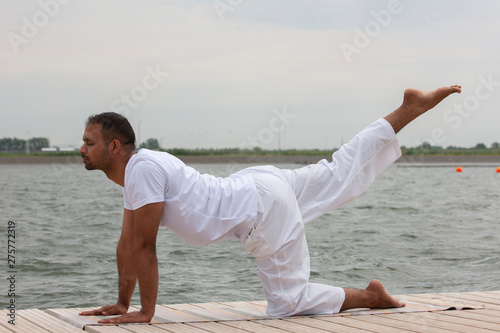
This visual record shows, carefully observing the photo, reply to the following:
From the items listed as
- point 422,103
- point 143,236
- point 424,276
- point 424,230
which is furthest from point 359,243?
point 143,236

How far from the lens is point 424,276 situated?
26.9 feet

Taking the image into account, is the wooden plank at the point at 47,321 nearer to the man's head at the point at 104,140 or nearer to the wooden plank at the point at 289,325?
the man's head at the point at 104,140

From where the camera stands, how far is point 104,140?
3.72m

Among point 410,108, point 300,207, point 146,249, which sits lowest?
point 146,249

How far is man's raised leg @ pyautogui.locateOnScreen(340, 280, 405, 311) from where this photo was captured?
13.5ft

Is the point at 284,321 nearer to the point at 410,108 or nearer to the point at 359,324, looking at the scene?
the point at 359,324

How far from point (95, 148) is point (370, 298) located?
80.5 inches

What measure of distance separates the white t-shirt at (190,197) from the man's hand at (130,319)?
1.77 ft

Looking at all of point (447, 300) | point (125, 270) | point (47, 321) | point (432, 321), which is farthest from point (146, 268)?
point (447, 300)

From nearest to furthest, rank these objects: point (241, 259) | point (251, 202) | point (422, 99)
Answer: point (251, 202)
point (422, 99)
point (241, 259)

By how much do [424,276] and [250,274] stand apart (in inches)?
90.1

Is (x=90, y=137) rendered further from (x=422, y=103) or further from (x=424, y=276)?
(x=424, y=276)

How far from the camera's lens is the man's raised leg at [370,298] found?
413 centimetres

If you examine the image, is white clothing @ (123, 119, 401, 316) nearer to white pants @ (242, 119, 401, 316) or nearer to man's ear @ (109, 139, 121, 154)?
white pants @ (242, 119, 401, 316)
